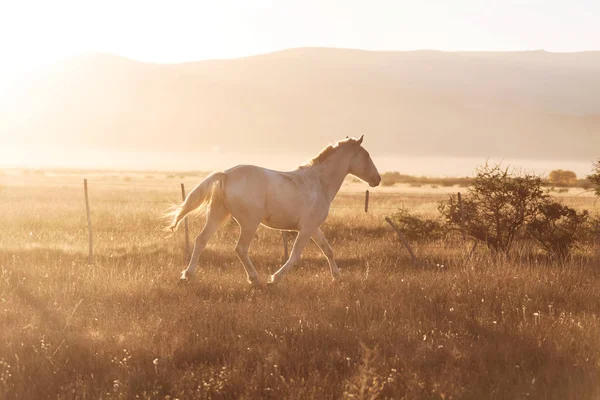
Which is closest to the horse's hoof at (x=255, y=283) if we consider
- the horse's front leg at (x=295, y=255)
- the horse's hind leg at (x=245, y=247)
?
the horse's hind leg at (x=245, y=247)

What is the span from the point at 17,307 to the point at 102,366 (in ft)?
9.15

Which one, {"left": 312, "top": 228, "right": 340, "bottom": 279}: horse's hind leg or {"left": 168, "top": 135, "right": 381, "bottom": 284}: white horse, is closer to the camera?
{"left": 168, "top": 135, "right": 381, "bottom": 284}: white horse

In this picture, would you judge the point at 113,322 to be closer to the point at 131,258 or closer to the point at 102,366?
the point at 102,366

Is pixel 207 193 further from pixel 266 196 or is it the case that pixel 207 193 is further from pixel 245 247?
pixel 245 247

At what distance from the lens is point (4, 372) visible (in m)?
6.16

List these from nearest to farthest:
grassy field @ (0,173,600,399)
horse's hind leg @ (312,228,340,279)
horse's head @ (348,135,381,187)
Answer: grassy field @ (0,173,600,399) → horse's hind leg @ (312,228,340,279) → horse's head @ (348,135,381,187)

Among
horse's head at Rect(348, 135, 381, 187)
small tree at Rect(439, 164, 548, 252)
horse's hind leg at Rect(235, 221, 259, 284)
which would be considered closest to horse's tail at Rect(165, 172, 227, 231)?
horse's hind leg at Rect(235, 221, 259, 284)

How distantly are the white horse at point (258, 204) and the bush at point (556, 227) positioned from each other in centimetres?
630

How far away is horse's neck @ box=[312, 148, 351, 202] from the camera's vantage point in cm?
1118

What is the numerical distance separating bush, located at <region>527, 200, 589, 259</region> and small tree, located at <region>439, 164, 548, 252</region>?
19 centimetres

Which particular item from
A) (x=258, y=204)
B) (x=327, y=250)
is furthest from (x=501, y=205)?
(x=258, y=204)

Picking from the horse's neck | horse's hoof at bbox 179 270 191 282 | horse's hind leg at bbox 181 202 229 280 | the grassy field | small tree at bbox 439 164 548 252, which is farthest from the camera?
small tree at bbox 439 164 548 252

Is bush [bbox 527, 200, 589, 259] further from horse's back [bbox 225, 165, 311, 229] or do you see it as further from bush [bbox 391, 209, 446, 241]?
horse's back [bbox 225, 165, 311, 229]

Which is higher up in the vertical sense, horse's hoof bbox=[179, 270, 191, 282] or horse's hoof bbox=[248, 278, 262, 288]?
horse's hoof bbox=[179, 270, 191, 282]
